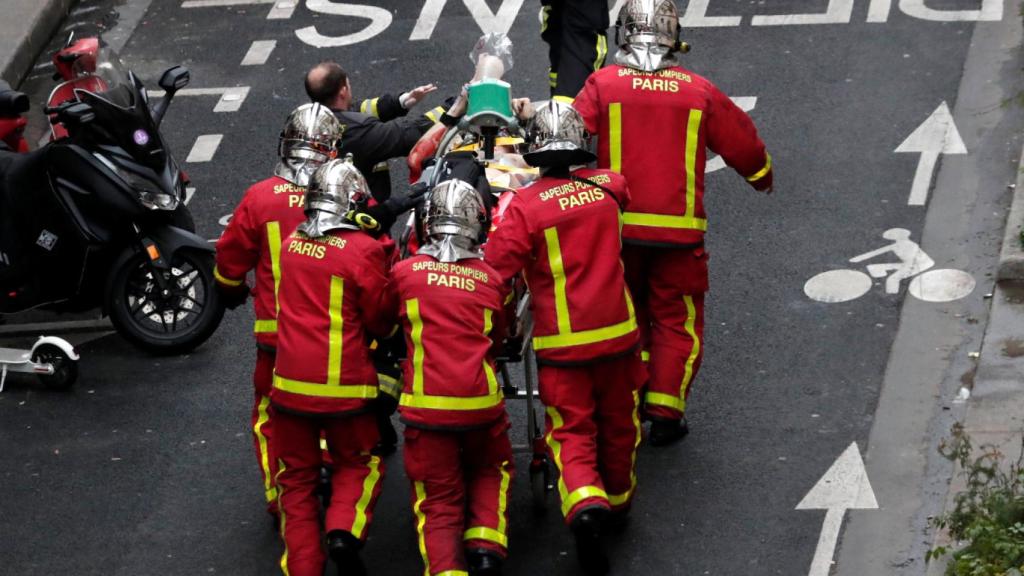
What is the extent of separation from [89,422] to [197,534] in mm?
1351

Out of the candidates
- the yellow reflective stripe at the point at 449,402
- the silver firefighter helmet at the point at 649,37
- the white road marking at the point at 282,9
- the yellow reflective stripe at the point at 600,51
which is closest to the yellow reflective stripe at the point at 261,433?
the yellow reflective stripe at the point at 449,402

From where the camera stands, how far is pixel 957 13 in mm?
12547

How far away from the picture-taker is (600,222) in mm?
7484

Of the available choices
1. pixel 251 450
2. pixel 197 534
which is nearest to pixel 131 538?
pixel 197 534

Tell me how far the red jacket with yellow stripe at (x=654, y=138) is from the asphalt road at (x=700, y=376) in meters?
1.07

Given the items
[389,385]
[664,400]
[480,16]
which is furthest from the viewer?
[480,16]

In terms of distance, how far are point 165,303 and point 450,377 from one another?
2982 mm

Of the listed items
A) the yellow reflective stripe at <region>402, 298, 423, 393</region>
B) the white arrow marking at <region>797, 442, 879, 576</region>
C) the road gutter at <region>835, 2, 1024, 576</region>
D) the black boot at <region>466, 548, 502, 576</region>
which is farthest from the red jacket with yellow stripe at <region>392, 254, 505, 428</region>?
the road gutter at <region>835, 2, 1024, 576</region>

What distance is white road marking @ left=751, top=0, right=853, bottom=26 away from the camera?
12703 millimetres

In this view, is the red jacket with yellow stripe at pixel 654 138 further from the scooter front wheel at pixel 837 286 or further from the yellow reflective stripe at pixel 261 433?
the yellow reflective stripe at pixel 261 433

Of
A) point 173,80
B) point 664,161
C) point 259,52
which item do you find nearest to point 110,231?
point 173,80

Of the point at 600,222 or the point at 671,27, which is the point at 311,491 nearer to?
the point at 600,222

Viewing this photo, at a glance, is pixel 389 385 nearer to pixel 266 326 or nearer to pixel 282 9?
pixel 266 326

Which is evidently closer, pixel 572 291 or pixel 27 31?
pixel 572 291
